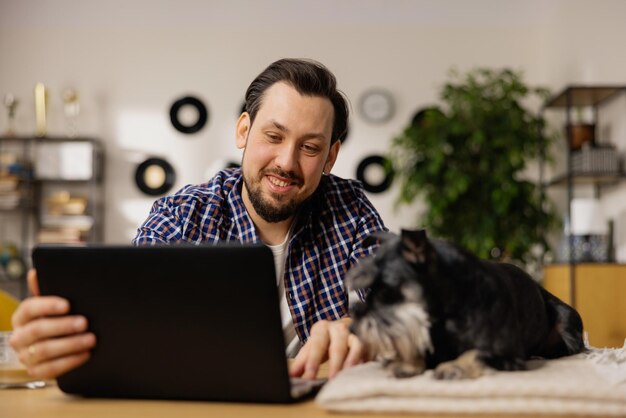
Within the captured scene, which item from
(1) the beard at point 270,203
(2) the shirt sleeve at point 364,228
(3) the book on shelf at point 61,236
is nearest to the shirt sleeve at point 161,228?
(1) the beard at point 270,203

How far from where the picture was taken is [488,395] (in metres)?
0.82

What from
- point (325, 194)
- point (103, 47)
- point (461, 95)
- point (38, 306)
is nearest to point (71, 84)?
point (103, 47)

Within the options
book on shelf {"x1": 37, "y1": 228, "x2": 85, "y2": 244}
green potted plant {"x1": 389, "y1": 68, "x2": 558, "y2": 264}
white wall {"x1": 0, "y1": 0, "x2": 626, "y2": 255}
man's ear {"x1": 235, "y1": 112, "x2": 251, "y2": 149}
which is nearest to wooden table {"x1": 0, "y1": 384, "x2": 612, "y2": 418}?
man's ear {"x1": 235, "y1": 112, "x2": 251, "y2": 149}

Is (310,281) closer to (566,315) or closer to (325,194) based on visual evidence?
(325,194)

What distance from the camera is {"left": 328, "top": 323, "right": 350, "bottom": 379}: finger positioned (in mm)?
1109

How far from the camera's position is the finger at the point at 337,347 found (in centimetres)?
111

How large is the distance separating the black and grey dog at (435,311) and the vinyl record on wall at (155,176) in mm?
5792

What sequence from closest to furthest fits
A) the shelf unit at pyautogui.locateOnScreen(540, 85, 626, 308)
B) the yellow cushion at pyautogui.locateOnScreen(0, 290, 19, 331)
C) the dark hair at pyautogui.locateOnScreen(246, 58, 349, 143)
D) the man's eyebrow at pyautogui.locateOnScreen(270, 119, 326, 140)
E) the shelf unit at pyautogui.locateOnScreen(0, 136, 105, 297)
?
the man's eyebrow at pyautogui.locateOnScreen(270, 119, 326, 140)
the dark hair at pyautogui.locateOnScreen(246, 58, 349, 143)
the yellow cushion at pyautogui.locateOnScreen(0, 290, 19, 331)
the shelf unit at pyautogui.locateOnScreen(540, 85, 626, 308)
the shelf unit at pyautogui.locateOnScreen(0, 136, 105, 297)

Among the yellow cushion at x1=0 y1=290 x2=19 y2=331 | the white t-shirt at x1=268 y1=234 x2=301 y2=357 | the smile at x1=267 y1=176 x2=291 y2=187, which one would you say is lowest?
the yellow cushion at x1=0 y1=290 x2=19 y2=331

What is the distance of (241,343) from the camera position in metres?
0.90

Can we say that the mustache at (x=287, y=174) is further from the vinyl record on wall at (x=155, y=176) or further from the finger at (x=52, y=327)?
the vinyl record on wall at (x=155, y=176)

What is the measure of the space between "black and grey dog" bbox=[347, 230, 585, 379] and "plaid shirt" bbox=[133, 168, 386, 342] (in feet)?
3.34

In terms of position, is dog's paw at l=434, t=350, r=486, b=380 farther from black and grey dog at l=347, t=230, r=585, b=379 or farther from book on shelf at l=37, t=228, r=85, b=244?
book on shelf at l=37, t=228, r=85, b=244

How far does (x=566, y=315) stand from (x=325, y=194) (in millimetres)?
1070
